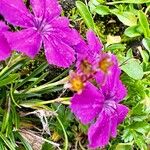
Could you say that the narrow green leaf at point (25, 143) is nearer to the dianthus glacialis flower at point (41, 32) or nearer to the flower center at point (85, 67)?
the dianthus glacialis flower at point (41, 32)

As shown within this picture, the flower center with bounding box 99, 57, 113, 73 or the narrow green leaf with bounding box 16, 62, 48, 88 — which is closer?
the flower center with bounding box 99, 57, 113, 73

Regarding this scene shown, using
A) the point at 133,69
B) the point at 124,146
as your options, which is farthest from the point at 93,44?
the point at 124,146

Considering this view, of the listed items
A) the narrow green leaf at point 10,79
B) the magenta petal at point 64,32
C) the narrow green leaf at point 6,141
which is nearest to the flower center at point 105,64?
the magenta petal at point 64,32

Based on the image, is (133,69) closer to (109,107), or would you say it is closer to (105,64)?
(109,107)

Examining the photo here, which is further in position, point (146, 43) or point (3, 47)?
point (146, 43)

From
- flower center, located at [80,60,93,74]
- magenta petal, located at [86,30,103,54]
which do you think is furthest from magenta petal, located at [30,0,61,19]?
flower center, located at [80,60,93,74]

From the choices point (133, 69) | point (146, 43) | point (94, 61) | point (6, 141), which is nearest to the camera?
point (94, 61)

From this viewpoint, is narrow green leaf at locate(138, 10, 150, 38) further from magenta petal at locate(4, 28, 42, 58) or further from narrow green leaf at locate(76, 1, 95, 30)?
magenta petal at locate(4, 28, 42, 58)

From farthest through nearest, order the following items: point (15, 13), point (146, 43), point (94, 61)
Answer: point (146, 43), point (15, 13), point (94, 61)
